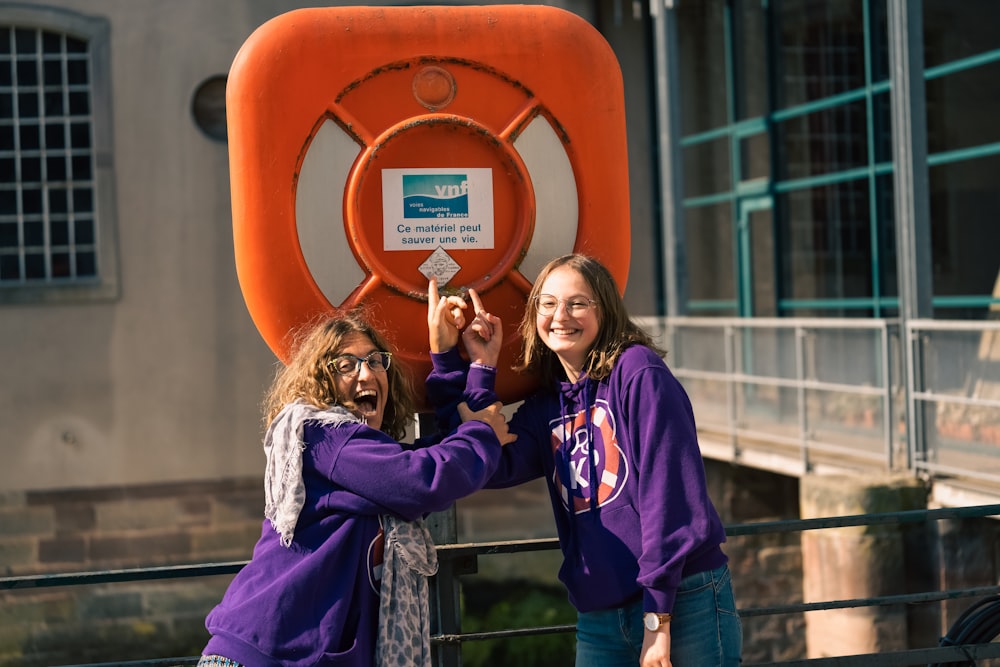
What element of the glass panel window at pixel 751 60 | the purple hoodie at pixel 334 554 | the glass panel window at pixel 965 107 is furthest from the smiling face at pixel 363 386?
the glass panel window at pixel 751 60

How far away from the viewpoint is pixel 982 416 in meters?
6.17

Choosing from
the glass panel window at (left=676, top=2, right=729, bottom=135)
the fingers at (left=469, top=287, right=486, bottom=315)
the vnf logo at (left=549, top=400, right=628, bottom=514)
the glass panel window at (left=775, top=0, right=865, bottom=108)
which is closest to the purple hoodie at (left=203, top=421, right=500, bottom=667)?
the vnf logo at (left=549, top=400, right=628, bottom=514)

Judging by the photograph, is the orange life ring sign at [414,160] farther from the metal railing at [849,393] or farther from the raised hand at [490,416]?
the metal railing at [849,393]

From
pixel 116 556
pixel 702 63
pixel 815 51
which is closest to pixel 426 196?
pixel 116 556

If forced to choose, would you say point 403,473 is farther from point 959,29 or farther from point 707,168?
point 707,168

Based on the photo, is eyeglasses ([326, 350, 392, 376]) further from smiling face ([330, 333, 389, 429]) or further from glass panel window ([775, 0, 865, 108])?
glass panel window ([775, 0, 865, 108])

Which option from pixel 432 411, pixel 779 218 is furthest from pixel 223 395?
pixel 432 411

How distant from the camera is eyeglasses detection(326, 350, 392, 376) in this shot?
89.1 inches

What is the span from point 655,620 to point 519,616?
867 cm

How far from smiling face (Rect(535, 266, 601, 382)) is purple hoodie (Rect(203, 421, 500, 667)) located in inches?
12.1

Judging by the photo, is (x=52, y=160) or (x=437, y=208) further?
(x=52, y=160)

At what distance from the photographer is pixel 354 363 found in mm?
2277

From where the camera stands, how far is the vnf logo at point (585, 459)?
2279 mm

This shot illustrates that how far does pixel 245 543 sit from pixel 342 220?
8392 mm
